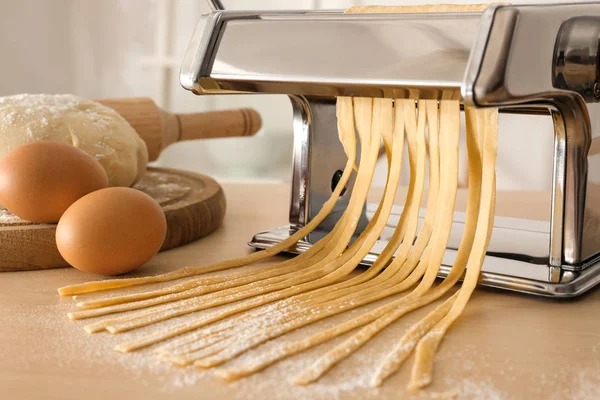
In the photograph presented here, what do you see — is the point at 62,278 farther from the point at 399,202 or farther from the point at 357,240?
the point at 399,202

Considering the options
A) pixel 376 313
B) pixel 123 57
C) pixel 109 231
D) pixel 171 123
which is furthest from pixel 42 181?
pixel 123 57

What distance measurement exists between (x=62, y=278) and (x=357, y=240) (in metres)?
0.29

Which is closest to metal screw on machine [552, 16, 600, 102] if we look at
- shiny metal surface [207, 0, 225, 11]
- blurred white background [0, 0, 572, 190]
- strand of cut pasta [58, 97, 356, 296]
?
strand of cut pasta [58, 97, 356, 296]

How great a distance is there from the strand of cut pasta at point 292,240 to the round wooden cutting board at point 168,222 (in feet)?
0.37

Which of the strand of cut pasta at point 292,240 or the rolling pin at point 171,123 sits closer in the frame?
the strand of cut pasta at point 292,240

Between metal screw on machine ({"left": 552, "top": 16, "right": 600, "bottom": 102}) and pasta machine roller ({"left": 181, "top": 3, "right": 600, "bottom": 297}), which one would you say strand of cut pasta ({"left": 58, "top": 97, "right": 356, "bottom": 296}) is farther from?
metal screw on machine ({"left": 552, "top": 16, "right": 600, "bottom": 102})

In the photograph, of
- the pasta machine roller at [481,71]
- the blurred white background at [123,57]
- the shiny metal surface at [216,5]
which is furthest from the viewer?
the blurred white background at [123,57]

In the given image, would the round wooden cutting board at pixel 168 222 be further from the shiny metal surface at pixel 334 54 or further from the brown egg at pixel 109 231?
the shiny metal surface at pixel 334 54

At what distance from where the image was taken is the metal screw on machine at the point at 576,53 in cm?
55

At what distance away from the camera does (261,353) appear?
485mm

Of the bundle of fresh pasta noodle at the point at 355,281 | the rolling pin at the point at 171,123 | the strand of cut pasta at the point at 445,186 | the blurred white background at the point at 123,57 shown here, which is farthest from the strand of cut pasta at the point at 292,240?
the blurred white background at the point at 123,57

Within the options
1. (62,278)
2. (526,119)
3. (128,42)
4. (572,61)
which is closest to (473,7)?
(572,61)

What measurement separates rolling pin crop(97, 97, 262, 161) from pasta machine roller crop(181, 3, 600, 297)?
433 millimetres

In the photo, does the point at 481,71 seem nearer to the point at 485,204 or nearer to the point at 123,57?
the point at 485,204
